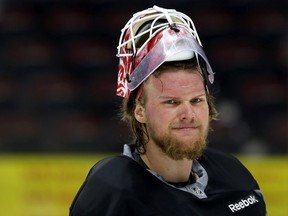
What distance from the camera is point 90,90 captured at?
635 centimetres

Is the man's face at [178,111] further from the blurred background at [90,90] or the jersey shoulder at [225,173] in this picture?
the blurred background at [90,90]

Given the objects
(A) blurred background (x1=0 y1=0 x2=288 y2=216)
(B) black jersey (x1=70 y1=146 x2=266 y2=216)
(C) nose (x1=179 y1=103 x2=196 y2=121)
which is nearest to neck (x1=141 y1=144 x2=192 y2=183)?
(B) black jersey (x1=70 y1=146 x2=266 y2=216)

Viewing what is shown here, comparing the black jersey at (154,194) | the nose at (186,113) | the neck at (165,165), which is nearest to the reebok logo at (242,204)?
the black jersey at (154,194)

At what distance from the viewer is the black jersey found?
169 cm

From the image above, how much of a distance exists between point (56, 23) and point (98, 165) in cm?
522

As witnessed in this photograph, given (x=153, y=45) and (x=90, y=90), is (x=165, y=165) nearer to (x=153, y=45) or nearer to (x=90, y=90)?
(x=153, y=45)

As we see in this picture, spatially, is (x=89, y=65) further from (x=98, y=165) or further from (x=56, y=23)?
(x=98, y=165)

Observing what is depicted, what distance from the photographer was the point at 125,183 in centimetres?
172

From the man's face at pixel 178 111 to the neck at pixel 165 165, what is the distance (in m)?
0.04

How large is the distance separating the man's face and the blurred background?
324 cm

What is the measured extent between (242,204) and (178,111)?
1.02 feet

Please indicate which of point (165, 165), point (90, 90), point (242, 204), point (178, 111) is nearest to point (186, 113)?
point (178, 111)

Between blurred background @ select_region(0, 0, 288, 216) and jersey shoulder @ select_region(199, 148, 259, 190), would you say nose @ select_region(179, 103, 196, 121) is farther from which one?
blurred background @ select_region(0, 0, 288, 216)

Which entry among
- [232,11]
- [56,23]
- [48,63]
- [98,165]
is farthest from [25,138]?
[98,165]
